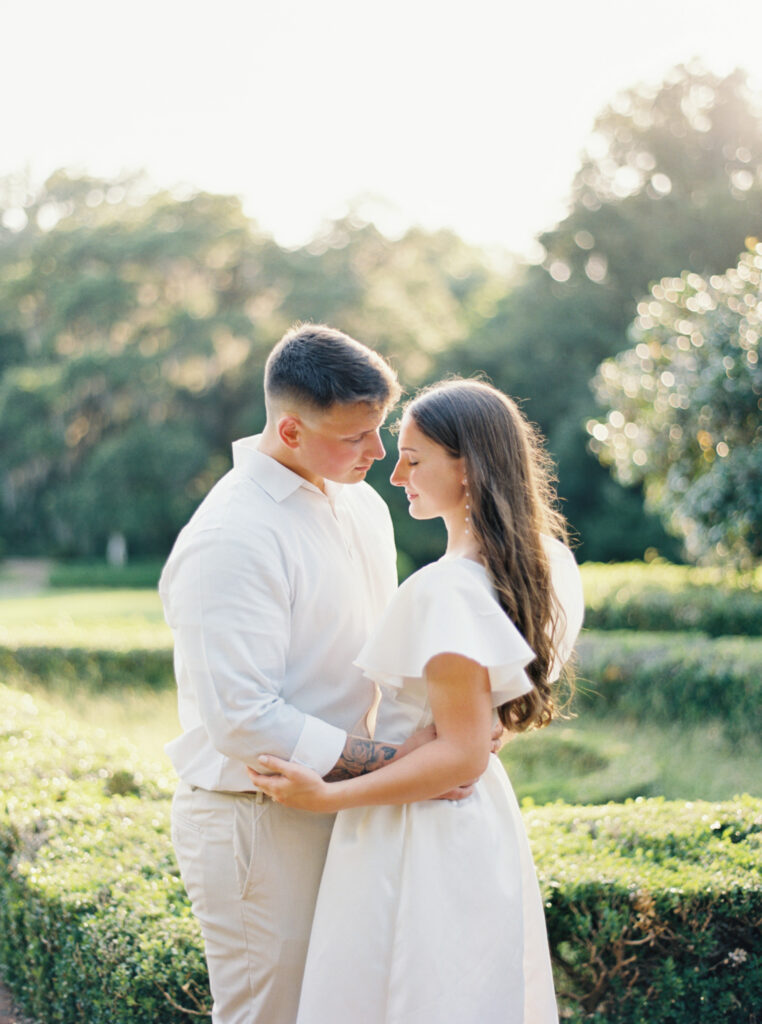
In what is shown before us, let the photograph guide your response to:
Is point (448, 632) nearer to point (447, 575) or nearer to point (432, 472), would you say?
point (447, 575)

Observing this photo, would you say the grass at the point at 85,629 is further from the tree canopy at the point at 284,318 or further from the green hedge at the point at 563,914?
the tree canopy at the point at 284,318

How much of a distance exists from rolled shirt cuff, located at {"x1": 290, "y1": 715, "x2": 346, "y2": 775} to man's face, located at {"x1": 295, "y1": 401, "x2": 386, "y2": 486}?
2.21ft

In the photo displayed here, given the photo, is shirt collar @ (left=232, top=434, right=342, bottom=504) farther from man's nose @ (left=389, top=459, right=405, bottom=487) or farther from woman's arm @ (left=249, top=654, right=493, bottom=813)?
woman's arm @ (left=249, top=654, right=493, bottom=813)

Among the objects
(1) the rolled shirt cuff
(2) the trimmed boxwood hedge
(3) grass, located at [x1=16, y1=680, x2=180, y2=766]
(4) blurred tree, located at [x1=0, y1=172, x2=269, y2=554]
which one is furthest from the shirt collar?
(4) blurred tree, located at [x1=0, y1=172, x2=269, y2=554]

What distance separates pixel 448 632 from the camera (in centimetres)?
219

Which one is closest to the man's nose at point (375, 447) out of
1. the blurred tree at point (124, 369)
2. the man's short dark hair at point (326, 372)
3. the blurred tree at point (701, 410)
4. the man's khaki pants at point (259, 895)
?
the man's short dark hair at point (326, 372)

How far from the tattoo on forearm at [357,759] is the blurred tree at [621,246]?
25.1 m

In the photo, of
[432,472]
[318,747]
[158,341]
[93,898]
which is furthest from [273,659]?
[158,341]

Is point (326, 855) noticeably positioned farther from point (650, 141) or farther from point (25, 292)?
point (25, 292)

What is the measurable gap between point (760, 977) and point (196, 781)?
210 cm

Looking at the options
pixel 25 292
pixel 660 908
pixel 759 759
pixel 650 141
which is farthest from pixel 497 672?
pixel 25 292

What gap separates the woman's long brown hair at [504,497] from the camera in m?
2.37

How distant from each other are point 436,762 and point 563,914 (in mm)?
1371

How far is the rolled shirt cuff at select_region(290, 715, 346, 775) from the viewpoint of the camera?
2.30 metres
